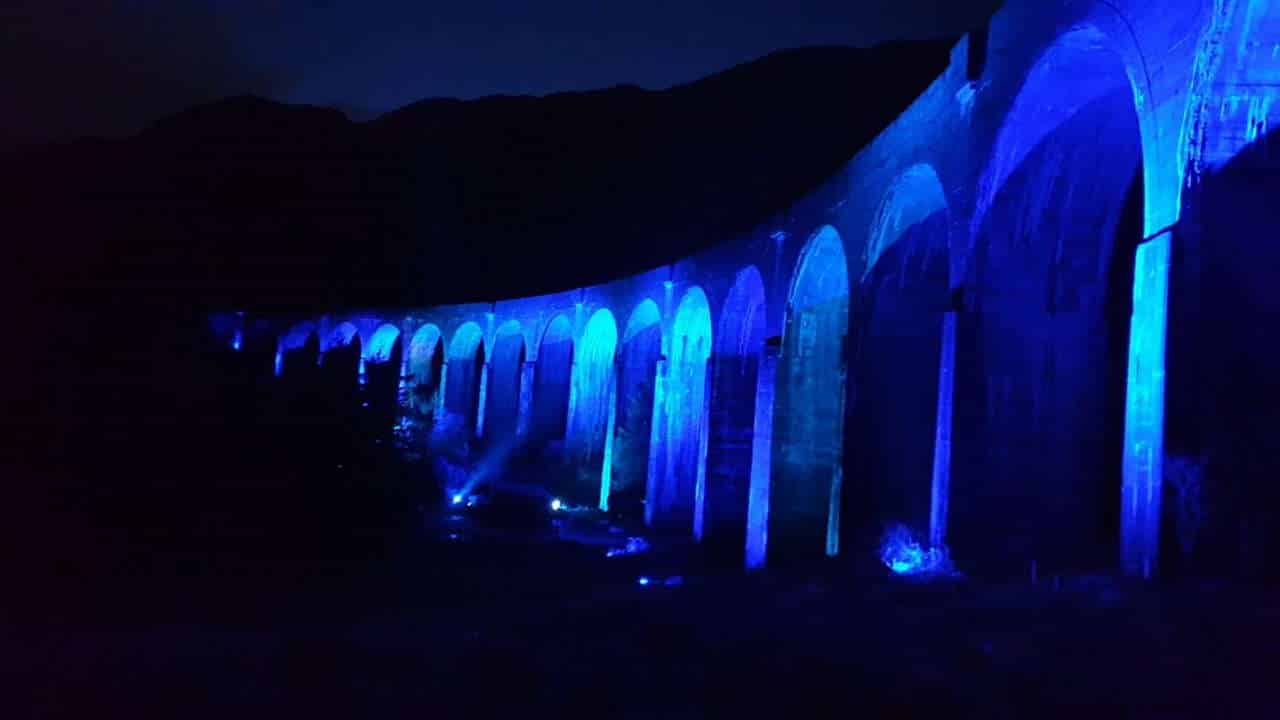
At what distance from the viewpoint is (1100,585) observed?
535 cm

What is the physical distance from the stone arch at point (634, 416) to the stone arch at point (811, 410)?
6.81 m

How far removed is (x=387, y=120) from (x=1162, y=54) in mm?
62847

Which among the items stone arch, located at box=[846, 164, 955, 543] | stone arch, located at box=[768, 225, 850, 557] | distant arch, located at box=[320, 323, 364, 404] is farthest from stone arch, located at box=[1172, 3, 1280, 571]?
distant arch, located at box=[320, 323, 364, 404]

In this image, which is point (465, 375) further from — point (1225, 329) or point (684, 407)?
point (1225, 329)

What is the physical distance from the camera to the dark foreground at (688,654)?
4.26 meters

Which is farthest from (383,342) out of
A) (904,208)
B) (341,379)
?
(904,208)

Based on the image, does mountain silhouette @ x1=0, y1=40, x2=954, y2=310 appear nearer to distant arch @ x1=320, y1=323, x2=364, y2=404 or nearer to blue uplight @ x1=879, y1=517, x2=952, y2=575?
distant arch @ x1=320, y1=323, x2=364, y2=404

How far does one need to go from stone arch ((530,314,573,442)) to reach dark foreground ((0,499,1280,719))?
50.2 ft

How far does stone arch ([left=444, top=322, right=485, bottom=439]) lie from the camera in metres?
27.0

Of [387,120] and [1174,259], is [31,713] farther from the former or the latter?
[387,120]

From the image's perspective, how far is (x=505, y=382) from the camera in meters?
26.2

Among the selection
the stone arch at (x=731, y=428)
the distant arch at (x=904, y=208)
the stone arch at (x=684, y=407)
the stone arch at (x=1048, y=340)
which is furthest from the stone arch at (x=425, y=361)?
the stone arch at (x=1048, y=340)

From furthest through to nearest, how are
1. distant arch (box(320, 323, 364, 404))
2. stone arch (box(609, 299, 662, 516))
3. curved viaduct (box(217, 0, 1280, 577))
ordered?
stone arch (box(609, 299, 662, 516))
distant arch (box(320, 323, 364, 404))
curved viaduct (box(217, 0, 1280, 577))

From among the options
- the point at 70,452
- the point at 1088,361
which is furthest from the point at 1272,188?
the point at 70,452
